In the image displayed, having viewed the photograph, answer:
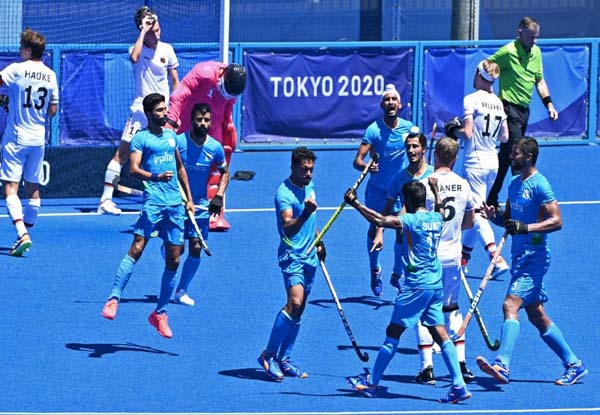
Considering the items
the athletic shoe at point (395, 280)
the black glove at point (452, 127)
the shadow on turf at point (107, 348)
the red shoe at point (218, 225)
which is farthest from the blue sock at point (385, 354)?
the red shoe at point (218, 225)

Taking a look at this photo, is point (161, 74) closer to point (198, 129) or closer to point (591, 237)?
point (198, 129)

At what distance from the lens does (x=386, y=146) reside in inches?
592

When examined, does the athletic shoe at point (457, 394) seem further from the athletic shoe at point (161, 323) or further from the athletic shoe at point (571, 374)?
the athletic shoe at point (161, 323)

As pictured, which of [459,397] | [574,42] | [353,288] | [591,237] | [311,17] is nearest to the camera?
[459,397]

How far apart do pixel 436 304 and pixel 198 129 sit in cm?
363

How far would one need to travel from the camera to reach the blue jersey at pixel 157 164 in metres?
13.6

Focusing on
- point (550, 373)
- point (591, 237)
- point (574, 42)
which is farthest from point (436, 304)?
point (574, 42)

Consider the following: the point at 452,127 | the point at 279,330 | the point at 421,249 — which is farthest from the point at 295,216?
the point at 452,127

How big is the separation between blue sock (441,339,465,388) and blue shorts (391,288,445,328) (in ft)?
0.65

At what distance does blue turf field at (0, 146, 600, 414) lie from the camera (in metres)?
11.8

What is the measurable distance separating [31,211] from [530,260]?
7025mm

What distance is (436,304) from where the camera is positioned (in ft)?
38.3

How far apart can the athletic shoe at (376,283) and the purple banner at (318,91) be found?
7.65 meters

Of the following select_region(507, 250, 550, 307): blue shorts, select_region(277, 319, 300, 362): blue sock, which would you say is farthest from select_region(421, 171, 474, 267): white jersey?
select_region(277, 319, 300, 362): blue sock
